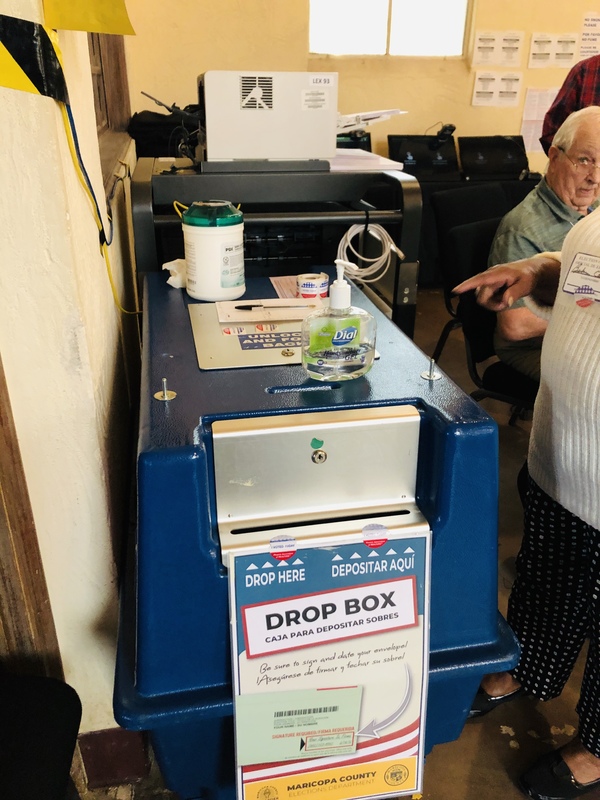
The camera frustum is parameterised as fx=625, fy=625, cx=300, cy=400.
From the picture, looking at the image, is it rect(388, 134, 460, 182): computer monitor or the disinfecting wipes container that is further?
rect(388, 134, 460, 182): computer monitor

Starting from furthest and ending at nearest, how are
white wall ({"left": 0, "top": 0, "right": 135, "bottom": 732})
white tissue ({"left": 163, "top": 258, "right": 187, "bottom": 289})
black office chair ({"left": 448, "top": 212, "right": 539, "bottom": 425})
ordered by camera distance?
black office chair ({"left": 448, "top": 212, "right": 539, "bottom": 425}), white tissue ({"left": 163, "top": 258, "right": 187, "bottom": 289}), white wall ({"left": 0, "top": 0, "right": 135, "bottom": 732})

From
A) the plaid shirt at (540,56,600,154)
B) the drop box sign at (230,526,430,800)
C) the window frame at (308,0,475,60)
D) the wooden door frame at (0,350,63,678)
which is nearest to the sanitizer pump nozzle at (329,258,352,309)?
the drop box sign at (230,526,430,800)

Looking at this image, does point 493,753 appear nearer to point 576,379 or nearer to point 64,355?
point 576,379

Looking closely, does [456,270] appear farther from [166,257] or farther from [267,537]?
[267,537]

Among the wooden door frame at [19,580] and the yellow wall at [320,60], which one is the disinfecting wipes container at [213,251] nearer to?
the wooden door frame at [19,580]

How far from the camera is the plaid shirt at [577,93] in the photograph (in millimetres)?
2340

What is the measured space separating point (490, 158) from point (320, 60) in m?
1.24

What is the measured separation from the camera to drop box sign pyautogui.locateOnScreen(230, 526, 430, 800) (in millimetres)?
684

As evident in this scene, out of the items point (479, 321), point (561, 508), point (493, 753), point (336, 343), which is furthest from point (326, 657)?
point (479, 321)

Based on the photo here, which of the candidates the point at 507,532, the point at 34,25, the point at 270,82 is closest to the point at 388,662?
the point at 34,25

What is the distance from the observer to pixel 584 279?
920 millimetres

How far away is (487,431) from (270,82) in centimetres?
98

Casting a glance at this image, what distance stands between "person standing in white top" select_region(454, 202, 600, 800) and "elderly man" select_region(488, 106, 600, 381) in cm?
64

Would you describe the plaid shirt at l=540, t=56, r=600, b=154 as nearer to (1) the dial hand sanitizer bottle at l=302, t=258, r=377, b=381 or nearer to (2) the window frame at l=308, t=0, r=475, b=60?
(2) the window frame at l=308, t=0, r=475, b=60
